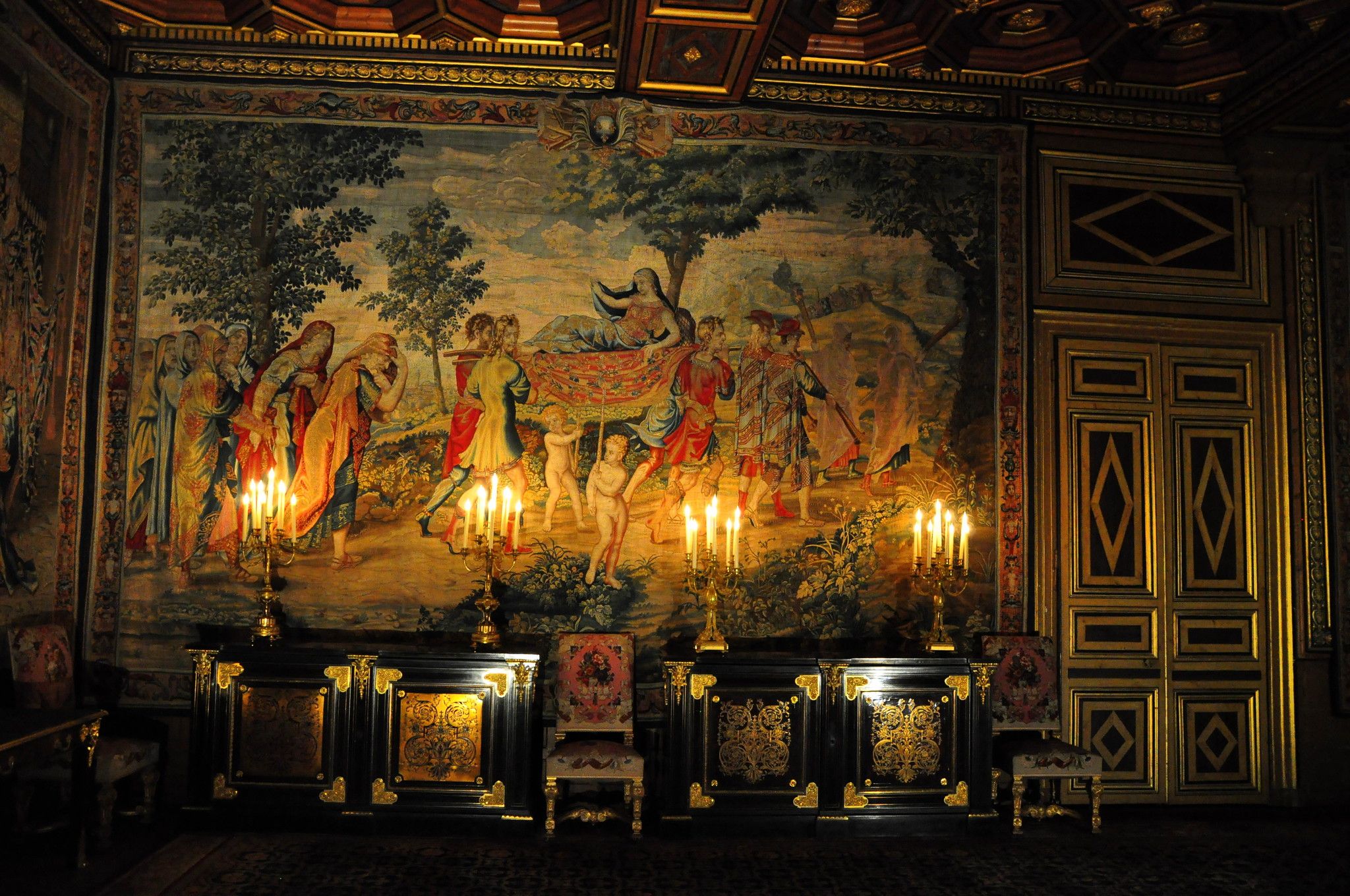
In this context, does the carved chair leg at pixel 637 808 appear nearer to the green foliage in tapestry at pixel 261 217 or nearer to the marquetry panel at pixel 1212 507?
the green foliage in tapestry at pixel 261 217

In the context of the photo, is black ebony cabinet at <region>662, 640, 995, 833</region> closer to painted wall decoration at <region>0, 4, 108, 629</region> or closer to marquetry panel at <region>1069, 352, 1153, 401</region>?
marquetry panel at <region>1069, 352, 1153, 401</region>

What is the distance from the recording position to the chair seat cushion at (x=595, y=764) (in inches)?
223

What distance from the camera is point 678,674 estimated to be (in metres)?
5.85

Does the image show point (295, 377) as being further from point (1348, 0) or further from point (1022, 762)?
point (1348, 0)

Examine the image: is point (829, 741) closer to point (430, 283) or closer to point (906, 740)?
point (906, 740)

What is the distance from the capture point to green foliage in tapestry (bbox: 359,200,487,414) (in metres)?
6.66

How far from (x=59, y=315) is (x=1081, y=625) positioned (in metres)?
6.58

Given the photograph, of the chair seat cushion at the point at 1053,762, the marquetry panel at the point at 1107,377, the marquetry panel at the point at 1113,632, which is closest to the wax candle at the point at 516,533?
the chair seat cushion at the point at 1053,762

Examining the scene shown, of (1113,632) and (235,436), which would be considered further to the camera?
(1113,632)

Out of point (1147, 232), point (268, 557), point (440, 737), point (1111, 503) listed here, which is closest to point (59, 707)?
point (268, 557)

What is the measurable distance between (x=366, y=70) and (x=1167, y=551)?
6112 mm

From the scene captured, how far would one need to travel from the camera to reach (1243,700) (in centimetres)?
697

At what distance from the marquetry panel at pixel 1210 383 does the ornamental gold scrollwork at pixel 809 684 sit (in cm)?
324

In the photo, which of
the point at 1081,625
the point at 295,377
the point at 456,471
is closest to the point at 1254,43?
the point at 1081,625
